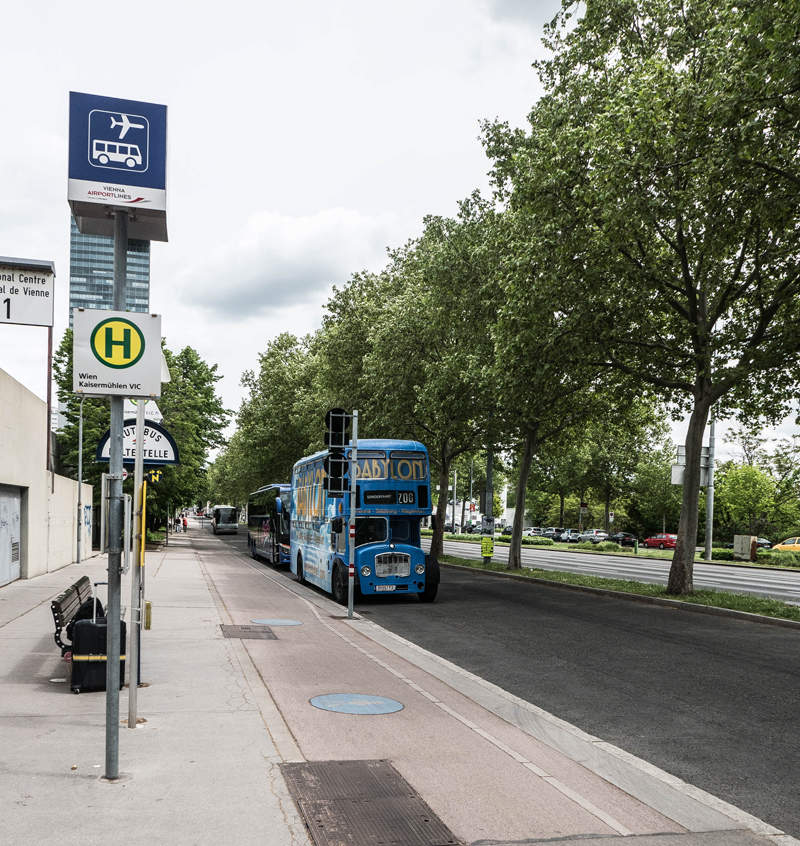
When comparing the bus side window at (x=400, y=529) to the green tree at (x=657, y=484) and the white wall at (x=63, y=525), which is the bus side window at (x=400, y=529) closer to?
the white wall at (x=63, y=525)

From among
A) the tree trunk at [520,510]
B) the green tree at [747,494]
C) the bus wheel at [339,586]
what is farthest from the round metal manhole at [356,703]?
the green tree at [747,494]

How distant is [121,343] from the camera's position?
17.1 ft

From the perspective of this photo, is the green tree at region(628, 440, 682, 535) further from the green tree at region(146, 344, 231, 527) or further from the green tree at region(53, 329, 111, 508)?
the green tree at region(53, 329, 111, 508)

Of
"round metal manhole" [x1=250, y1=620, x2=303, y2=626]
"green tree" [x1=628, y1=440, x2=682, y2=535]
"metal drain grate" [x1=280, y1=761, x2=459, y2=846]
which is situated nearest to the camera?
"metal drain grate" [x1=280, y1=761, x2=459, y2=846]

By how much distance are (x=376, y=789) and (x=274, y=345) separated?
59320 mm

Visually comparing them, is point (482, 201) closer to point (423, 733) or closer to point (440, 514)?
point (440, 514)

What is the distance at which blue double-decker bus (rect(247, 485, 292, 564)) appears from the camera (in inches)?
1225

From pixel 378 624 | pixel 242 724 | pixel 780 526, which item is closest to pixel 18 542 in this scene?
pixel 378 624

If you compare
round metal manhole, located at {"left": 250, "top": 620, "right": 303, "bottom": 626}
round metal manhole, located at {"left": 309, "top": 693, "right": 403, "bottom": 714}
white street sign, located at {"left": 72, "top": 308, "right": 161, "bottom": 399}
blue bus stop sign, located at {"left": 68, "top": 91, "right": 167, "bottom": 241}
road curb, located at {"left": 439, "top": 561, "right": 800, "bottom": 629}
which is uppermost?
blue bus stop sign, located at {"left": 68, "top": 91, "right": 167, "bottom": 241}

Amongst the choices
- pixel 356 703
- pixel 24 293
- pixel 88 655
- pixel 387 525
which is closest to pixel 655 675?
pixel 356 703

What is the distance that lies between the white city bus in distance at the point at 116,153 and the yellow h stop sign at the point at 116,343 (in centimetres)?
108

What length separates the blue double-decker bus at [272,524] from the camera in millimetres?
31109

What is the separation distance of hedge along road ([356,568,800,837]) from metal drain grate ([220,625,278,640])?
229cm

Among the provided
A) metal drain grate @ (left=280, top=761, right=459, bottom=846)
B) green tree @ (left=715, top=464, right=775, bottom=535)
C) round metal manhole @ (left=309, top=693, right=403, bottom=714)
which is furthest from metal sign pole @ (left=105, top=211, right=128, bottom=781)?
green tree @ (left=715, top=464, right=775, bottom=535)
